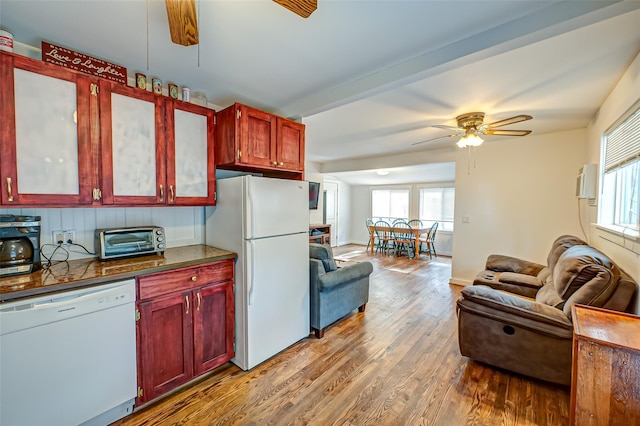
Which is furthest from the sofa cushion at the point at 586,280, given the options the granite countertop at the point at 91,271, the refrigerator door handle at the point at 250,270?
the granite countertop at the point at 91,271

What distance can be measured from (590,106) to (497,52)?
6.48ft

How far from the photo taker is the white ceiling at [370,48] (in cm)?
139

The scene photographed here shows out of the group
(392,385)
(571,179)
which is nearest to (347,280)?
(392,385)

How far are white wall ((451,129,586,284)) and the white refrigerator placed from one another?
309 cm

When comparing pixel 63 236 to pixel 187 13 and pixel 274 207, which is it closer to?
pixel 274 207

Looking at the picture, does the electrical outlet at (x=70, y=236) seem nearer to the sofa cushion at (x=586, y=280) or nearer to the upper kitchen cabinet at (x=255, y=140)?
the upper kitchen cabinet at (x=255, y=140)

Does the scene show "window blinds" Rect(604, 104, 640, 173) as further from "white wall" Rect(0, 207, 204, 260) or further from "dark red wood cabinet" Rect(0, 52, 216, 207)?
"white wall" Rect(0, 207, 204, 260)

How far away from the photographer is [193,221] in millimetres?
2537

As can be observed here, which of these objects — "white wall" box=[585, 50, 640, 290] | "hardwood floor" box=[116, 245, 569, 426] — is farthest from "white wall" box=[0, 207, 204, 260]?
"white wall" box=[585, 50, 640, 290]

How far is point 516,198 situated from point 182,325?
4477 millimetres

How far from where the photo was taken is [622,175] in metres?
2.28

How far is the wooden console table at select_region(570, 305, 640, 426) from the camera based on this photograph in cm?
127

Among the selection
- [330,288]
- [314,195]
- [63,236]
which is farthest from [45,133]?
[314,195]

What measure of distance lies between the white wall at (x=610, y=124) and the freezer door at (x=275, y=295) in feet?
7.80
